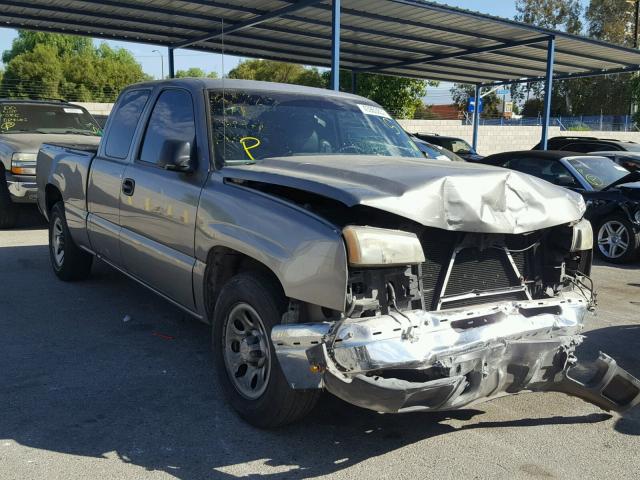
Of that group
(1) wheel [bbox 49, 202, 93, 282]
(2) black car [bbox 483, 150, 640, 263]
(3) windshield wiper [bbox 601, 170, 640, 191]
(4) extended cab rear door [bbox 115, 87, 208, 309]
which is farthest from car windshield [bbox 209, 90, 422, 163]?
(3) windshield wiper [bbox 601, 170, 640, 191]

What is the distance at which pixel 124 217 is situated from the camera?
5180 millimetres

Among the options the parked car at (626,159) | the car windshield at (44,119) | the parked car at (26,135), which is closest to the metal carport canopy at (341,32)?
the car windshield at (44,119)

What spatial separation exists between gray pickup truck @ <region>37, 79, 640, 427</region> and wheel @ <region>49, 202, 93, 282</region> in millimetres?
2035

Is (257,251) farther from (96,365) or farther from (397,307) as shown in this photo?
(96,365)

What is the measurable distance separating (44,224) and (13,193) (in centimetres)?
141

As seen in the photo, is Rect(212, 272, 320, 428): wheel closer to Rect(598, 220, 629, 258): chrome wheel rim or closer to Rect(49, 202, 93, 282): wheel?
Rect(49, 202, 93, 282): wheel

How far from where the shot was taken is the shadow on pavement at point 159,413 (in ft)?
11.1

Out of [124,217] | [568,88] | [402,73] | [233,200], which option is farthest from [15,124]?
[568,88]

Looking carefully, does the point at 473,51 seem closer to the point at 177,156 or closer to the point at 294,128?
the point at 294,128

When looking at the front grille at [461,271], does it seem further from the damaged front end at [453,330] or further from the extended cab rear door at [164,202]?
the extended cab rear door at [164,202]

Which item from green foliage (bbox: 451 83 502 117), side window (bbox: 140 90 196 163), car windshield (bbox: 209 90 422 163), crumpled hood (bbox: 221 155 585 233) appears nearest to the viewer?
crumpled hood (bbox: 221 155 585 233)

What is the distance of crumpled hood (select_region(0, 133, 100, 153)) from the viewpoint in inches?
383

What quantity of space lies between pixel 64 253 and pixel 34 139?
4.21 meters

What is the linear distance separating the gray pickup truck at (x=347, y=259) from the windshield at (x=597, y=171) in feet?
18.7
